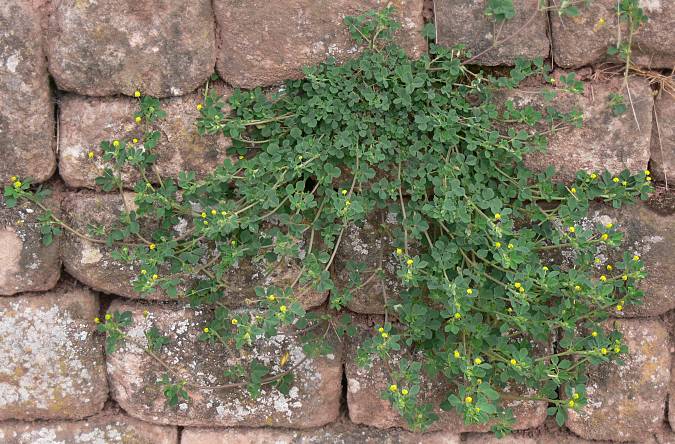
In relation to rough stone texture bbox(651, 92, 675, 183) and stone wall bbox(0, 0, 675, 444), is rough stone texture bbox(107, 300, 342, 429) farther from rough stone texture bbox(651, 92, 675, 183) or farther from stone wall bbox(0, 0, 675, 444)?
rough stone texture bbox(651, 92, 675, 183)

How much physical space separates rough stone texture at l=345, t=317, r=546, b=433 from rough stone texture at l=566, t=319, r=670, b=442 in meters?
0.19

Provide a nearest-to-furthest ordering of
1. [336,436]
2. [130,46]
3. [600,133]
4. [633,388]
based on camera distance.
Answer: [130,46] < [600,133] < [633,388] < [336,436]

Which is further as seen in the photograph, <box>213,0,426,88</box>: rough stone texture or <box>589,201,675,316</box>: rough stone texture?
<box>589,201,675,316</box>: rough stone texture

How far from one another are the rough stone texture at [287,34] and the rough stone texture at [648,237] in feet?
3.05

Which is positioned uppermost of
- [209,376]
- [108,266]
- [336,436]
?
[108,266]

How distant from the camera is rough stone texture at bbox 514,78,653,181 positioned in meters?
2.31

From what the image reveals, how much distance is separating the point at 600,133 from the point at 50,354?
2.17 m

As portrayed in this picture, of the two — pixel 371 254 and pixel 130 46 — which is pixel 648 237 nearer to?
pixel 371 254

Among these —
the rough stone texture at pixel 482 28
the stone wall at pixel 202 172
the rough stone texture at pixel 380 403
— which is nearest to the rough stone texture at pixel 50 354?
the stone wall at pixel 202 172

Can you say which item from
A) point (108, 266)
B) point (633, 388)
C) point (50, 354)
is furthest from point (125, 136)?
point (633, 388)

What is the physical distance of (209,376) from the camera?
2.47 m

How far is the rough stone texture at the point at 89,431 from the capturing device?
2549 millimetres

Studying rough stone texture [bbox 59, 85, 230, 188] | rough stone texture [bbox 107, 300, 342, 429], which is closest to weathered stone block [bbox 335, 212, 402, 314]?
rough stone texture [bbox 107, 300, 342, 429]

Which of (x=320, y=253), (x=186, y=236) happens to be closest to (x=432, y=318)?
(x=320, y=253)
